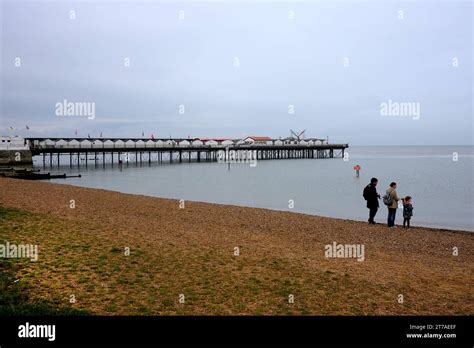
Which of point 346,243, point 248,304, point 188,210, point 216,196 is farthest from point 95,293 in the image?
point 216,196

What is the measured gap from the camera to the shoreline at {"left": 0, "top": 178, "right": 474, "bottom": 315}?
19.4 ft

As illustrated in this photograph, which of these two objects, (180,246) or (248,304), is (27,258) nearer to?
(180,246)

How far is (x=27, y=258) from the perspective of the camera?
7.52m

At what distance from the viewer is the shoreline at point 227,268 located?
5.90 m

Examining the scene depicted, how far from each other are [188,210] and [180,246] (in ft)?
23.9
